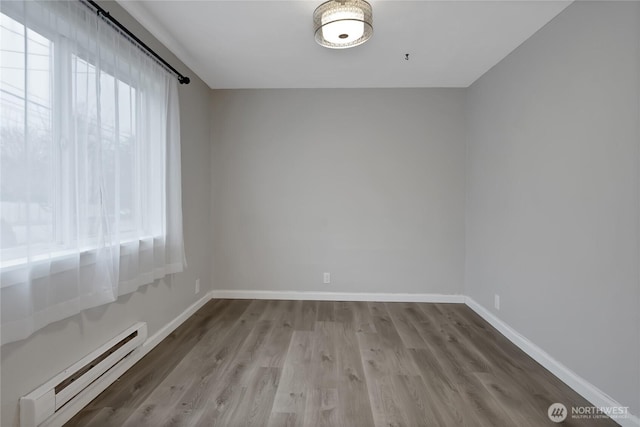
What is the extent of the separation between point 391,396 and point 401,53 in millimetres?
2719

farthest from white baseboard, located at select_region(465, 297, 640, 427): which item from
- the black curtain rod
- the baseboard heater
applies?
the black curtain rod

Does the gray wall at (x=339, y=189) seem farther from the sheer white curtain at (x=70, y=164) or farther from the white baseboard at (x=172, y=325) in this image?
the sheer white curtain at (x=70, y=164)

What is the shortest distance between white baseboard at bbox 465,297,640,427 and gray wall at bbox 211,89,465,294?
872 mm

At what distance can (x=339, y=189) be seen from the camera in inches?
142

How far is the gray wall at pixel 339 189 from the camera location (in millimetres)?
3557

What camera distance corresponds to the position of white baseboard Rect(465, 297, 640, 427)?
166cm

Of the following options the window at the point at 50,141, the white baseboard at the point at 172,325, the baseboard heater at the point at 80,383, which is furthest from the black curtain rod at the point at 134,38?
the white baseboard at the point at 172,325

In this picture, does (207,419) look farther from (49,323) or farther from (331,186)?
(331,186)

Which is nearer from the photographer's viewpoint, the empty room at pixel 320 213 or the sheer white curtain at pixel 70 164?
the sheer white curtain at pixel 70 164

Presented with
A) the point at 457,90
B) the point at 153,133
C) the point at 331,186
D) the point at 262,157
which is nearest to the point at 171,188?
the point at 153,133

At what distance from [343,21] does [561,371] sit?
2741 mm

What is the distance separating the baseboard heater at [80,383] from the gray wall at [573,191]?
294 cm

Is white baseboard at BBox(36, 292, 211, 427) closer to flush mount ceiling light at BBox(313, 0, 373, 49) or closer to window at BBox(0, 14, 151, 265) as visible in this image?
window at BBox(0, 14, 151, 265)

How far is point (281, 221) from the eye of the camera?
364 cm
